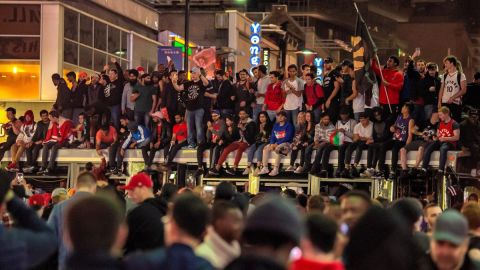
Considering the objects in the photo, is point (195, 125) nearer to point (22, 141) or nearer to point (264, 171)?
point (264, 171)

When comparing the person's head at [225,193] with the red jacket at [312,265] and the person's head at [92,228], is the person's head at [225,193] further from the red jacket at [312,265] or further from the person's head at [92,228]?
the person's head at [92,228]

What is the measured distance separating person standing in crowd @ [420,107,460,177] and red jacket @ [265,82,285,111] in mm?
3860

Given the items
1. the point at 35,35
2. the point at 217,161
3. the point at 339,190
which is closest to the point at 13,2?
the point at 35,35

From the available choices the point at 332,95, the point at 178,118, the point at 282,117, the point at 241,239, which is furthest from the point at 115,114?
the point at 241,239

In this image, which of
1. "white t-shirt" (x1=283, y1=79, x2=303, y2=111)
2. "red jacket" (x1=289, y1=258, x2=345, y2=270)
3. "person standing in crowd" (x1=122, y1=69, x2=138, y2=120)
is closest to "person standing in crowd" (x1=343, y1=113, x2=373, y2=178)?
"white t-shirt" (x1=283, y1=79, x2=303, y2=111)

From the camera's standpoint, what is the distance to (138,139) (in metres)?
25.6

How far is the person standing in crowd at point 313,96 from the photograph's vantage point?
23.5 metres

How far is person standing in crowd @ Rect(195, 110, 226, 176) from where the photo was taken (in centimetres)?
2462

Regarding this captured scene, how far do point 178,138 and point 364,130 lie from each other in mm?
4798

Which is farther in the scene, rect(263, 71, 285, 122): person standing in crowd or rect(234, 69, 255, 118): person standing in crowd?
rect(234, 69, 255, 118): person standing in crowd

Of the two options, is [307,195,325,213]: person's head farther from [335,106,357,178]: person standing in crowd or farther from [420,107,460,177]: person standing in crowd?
[335,106,357,178]: person standing in crowd

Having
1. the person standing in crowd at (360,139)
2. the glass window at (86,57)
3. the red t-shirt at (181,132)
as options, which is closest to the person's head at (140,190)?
the person standing in crowd at (360,139)

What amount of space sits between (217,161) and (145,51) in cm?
2107

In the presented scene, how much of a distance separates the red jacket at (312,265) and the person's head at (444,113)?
1568 cm
